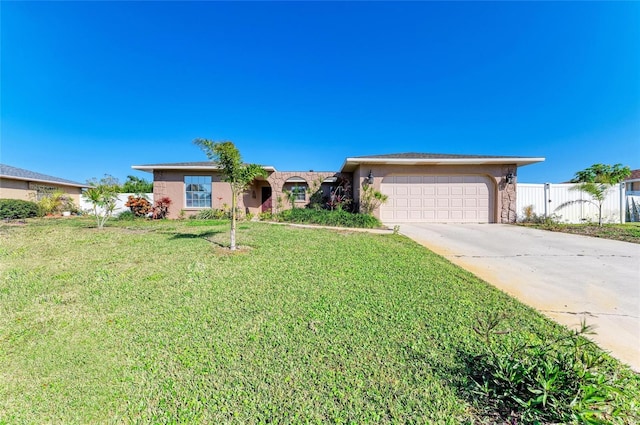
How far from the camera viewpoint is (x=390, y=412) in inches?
68.0

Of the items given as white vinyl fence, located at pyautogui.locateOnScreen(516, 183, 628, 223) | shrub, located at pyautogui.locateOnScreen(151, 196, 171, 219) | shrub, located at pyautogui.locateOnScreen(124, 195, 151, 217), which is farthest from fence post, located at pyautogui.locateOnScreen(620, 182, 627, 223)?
shrub, located at pyautogui.locateOnScreen(124, 195, 151, 217)

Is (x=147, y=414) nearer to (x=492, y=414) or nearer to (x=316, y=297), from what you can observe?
(x=316, y=297)

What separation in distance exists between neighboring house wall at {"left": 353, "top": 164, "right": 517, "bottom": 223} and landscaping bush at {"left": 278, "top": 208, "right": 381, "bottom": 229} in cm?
158

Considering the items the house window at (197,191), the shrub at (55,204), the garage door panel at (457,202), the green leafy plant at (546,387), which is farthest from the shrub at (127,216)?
the garage door panel at (457,202)

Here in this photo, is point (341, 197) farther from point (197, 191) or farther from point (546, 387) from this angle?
point (546, 387)

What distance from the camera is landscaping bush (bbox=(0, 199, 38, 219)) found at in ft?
41.1

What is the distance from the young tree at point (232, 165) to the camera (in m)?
5.62

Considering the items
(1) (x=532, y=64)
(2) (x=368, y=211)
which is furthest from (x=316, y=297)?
(1) (x=532, y=64)

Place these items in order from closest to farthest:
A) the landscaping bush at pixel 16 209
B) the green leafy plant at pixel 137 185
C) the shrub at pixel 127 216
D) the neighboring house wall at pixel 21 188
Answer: the landscaping bush at pixel 16 209, the shrub at pixel 127 216, the neighboring house wall at pixel 21 188, the green leafy plant at pixel 137 185

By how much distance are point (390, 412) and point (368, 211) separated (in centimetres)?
1067

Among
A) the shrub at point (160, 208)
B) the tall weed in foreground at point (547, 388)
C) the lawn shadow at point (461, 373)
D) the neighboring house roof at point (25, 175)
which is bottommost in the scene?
the lawn shadow at point (461, 373)

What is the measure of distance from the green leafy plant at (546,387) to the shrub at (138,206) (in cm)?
1639

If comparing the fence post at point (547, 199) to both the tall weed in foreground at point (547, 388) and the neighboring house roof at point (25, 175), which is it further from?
the neighboring house roof at point (25, 175)

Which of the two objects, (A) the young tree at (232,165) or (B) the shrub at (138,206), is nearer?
(A) the young tree at (232,165)
